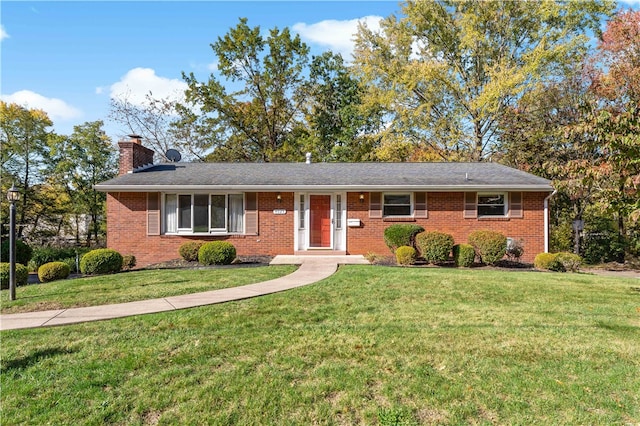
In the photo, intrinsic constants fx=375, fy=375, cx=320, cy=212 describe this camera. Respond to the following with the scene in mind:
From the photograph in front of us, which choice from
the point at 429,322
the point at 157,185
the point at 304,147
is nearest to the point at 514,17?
the point at 304,147

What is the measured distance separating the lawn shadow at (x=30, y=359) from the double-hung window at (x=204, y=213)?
9.19 m

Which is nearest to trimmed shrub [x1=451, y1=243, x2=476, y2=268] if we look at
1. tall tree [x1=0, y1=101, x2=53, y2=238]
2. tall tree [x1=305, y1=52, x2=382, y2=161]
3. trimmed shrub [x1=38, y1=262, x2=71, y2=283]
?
trimmed shrub [x1=38, y1=262, x2=71, y2=283]

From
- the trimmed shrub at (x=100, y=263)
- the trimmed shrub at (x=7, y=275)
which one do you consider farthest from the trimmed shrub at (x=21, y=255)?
the trimmed shrub at (x=7, y=275)

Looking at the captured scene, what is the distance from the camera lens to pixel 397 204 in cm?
1334

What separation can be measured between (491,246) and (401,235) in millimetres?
2694

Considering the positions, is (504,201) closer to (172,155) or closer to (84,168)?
(172,155)

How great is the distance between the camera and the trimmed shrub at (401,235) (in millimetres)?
12203

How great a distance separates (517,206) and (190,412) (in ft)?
42.9

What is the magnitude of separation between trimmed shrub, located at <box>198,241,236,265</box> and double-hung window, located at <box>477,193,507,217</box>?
8751 mm

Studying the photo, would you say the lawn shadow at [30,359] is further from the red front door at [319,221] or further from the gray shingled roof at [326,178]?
the red front door at [319,221]

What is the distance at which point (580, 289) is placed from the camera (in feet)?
24.8

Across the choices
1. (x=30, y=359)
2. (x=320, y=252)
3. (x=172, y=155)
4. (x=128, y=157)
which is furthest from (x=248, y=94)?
(x=30, y=359)

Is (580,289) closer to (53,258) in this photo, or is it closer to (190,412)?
(190,412)

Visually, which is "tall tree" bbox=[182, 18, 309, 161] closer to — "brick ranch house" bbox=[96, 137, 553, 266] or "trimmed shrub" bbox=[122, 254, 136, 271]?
"brick ranch house" bbox=[96, 137, 553, 266]
